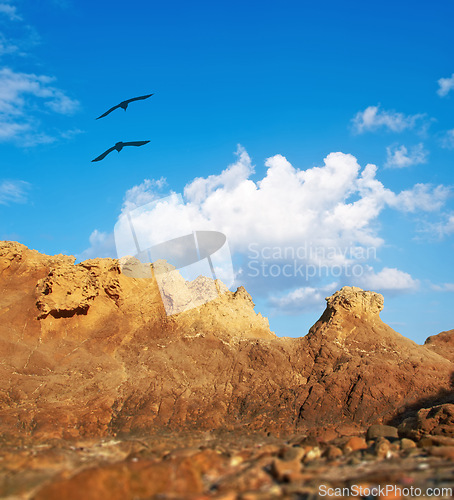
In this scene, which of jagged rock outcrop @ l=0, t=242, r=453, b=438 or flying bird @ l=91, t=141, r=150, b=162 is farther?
flying bird @ l=91, t=141, r=150, b=162

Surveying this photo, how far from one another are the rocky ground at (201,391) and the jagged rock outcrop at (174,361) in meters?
0.06

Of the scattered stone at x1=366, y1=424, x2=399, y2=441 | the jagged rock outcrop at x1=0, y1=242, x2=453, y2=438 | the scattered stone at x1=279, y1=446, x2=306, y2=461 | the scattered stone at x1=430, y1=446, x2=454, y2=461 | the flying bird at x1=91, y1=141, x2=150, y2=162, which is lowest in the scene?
the scattered stone at x1=366, y1=424, x2=399, y2=441

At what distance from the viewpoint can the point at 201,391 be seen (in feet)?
56.4

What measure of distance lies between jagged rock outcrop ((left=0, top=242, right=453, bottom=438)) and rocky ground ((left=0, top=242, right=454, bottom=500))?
6cm

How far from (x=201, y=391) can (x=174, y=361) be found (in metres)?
2.07

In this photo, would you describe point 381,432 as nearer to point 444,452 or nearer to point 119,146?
point 444,452

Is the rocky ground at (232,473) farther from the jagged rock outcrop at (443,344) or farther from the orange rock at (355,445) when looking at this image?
the jagged rock outcrop at (443,344)

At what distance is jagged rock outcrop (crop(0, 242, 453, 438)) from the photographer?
15625mm

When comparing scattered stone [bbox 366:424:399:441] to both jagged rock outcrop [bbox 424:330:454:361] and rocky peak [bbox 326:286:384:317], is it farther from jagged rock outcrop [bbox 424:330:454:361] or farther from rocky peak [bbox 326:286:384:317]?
jagged rock outcrop [bbox 424:330:454:361]

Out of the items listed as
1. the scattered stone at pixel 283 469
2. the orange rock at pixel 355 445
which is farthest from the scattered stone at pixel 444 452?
the scattered stone at pixel 283 469

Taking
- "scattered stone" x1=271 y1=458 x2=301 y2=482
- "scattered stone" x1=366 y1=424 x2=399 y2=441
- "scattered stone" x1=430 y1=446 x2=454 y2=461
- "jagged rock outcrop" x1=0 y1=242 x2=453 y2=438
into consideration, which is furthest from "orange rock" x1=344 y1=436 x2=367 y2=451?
"jagged rock outcrop" x1=0 y1=242 x2=453 y2=438

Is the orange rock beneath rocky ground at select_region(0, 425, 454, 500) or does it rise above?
beneath

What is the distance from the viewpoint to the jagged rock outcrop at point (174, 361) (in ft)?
51.3

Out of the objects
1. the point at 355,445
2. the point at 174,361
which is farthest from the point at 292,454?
the point at 174,361
